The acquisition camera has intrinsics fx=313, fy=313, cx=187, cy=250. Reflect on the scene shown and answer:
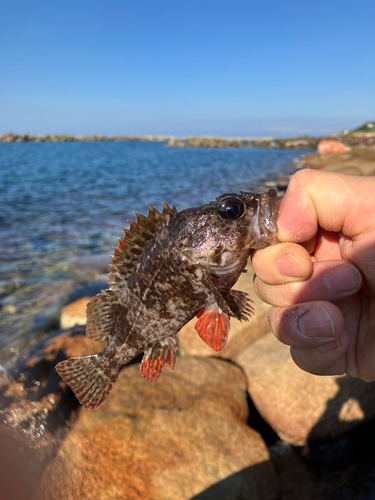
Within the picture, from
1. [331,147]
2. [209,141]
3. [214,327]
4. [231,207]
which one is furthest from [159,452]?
[209,141]

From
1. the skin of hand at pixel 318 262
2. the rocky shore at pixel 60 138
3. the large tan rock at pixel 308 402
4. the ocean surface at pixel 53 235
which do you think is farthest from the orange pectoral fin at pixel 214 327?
the rocky shore at pixel 60 138

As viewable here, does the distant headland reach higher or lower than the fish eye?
lower

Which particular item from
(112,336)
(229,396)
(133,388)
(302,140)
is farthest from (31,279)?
(302,140)

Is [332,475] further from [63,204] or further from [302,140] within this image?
[302,140]

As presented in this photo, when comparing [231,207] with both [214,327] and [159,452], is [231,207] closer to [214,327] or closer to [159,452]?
[214,327]

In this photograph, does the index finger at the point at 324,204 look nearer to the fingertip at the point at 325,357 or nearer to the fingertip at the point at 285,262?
the fingertip at the point at 285,262

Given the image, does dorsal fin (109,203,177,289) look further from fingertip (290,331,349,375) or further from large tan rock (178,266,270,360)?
large tan rock (178,266,270,360)

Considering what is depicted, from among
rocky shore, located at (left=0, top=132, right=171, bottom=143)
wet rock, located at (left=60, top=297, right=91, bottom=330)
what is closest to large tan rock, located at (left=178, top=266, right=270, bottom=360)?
wet rock, located at (left=60, top=297, right=91, bottom=330)
